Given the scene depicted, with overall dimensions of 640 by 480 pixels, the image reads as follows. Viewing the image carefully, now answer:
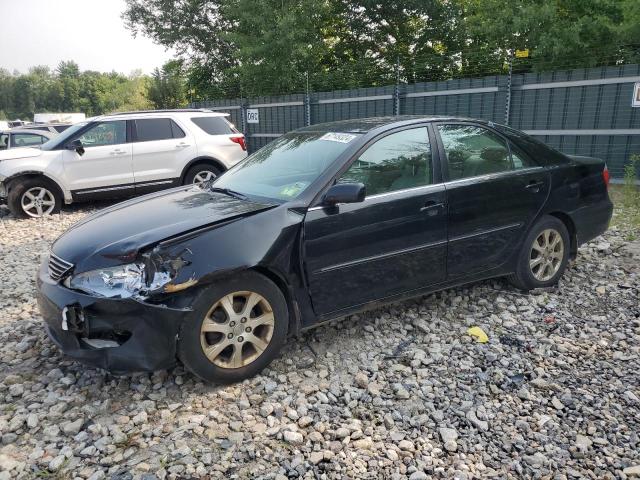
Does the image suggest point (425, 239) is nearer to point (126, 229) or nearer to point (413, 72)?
point (126, 229)

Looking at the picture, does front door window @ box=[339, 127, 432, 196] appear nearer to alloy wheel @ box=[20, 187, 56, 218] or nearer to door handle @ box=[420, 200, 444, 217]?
door handle @ box=[420, 200, 444, 217]

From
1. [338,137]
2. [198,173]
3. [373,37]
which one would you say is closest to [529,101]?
[198,173]

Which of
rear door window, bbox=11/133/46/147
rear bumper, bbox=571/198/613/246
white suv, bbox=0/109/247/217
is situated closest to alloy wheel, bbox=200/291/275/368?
rear bumper, bbox=571/198/613/246

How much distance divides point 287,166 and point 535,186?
7.04 ft

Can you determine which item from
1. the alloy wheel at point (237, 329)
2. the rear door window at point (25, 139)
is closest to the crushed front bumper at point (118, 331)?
the alloy wheel at point (237, 329)

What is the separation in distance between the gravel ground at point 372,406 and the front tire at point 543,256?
1.02ft

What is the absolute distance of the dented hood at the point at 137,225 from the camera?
9.91 ft

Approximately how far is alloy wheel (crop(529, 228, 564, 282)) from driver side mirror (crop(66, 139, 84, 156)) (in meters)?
7.32

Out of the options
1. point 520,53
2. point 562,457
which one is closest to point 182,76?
point 520,53

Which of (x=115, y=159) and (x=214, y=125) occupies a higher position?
(x=214, y=125)

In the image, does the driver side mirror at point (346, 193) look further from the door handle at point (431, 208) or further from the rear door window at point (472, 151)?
the rear door window at point (472, 151)

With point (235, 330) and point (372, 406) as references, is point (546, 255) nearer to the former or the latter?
point (372, 406)

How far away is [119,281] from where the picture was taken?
293 cm

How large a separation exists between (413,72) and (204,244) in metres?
12.2
